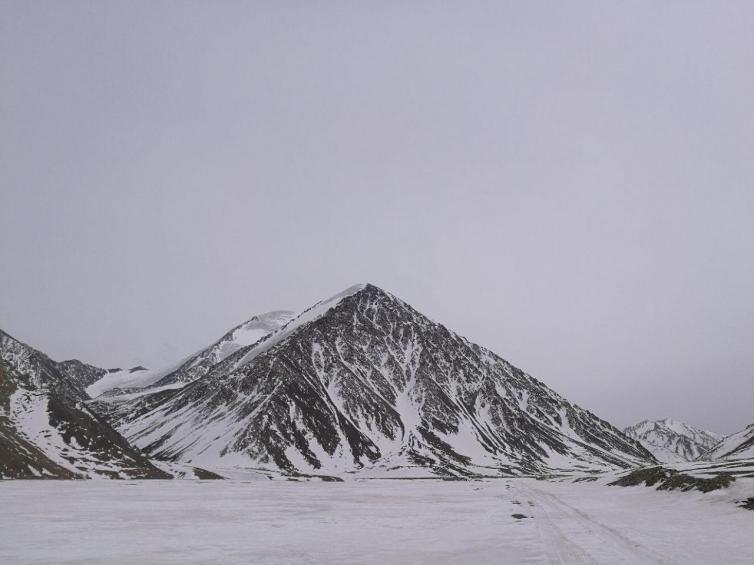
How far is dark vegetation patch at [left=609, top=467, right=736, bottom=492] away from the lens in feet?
118

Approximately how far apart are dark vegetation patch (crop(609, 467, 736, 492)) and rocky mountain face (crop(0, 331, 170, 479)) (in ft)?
280

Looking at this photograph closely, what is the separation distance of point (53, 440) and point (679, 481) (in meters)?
112

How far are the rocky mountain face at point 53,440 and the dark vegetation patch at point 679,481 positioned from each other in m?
85.5

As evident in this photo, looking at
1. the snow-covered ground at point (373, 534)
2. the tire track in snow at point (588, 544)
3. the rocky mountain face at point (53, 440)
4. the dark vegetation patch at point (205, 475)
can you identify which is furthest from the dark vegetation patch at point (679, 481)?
the dark vegetation patch at point (205, 475)

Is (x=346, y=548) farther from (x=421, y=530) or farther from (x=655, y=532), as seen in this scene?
(x=655, y=532)

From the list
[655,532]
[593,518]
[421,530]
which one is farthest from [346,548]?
[593,518]

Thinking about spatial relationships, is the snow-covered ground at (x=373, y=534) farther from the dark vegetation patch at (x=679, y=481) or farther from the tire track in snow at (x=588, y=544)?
the dark vegetation patch at (x=679, y=481)

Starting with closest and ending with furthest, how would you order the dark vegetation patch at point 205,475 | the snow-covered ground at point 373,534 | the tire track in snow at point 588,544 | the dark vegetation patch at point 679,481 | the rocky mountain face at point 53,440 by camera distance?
1. the tire track in snow at point 588,544
2. the snow-covered ground at point 373,534
3. the dark vegetation patch at point 679,481
4. the rocky mountain face at point 53,440
5. the dark vegetation patch at point 205,475

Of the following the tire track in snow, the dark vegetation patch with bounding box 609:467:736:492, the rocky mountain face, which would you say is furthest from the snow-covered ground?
the rocky mountain face

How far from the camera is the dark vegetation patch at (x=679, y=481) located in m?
36.0

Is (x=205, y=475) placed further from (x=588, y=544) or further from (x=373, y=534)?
(x=588, y=544)

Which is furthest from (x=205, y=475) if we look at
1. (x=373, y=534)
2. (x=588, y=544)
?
(x=588, y=544)

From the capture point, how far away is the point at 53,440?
104312mm

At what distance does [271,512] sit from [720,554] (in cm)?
2564
